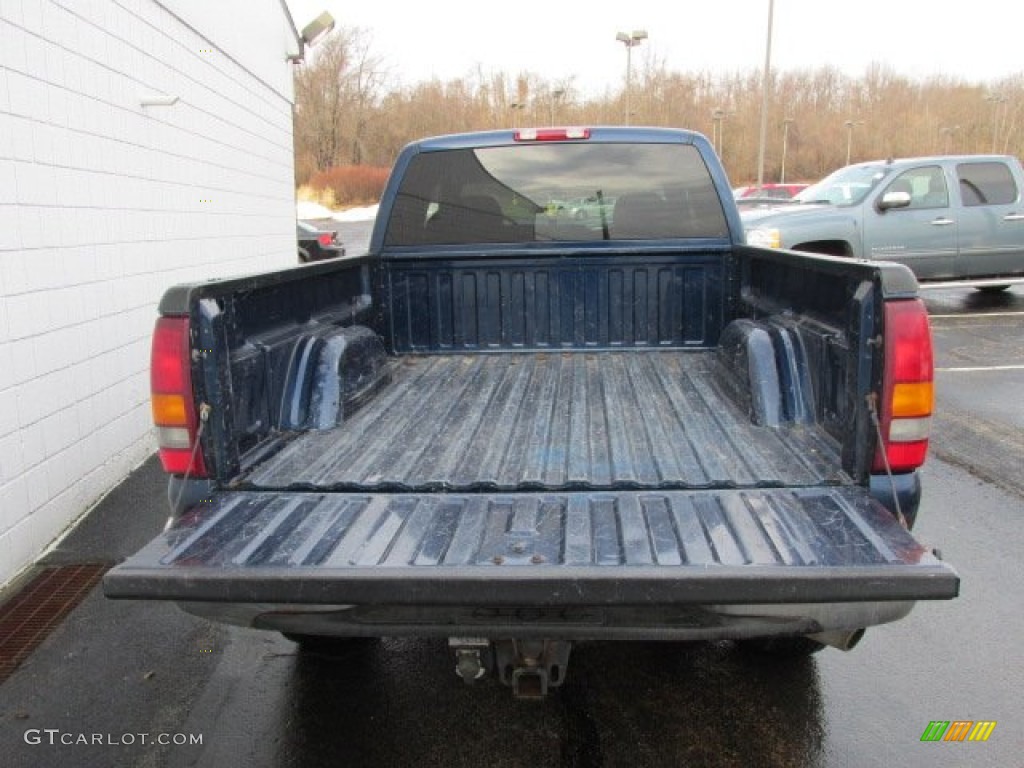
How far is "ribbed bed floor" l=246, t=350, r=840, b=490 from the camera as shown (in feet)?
8.86

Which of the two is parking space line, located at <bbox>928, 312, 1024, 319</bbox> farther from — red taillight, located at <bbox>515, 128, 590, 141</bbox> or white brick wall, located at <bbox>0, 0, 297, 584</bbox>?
white brick wall, located at <bbox>0, 0, 297, 584</bbox>

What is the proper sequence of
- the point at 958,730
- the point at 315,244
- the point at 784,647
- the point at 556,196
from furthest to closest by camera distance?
the point at 315,244
the point at 556,196
the point at 784,647
the point at 958,730

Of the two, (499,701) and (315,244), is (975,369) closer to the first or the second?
(499,701)

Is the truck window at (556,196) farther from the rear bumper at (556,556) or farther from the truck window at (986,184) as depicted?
the truck window at (986,184)

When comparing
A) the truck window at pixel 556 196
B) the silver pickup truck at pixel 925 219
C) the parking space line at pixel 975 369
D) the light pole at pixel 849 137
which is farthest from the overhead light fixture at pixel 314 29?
the light pole at pixel 849 137

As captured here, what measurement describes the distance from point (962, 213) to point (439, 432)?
35.1 feet

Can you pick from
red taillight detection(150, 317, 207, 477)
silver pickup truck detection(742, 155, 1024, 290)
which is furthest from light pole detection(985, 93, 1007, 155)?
red taillight detection(150, 317, 207, 477)

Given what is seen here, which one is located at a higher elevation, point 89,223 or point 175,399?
point 89,223

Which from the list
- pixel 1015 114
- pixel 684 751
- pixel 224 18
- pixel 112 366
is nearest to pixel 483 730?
pixel 684 751

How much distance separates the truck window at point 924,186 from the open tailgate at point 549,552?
1027 cm

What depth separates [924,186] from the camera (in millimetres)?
11430

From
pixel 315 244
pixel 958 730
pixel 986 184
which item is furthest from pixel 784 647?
pixel 315 244

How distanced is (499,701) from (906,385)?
1871 millimetres

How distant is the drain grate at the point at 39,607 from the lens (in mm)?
3631
